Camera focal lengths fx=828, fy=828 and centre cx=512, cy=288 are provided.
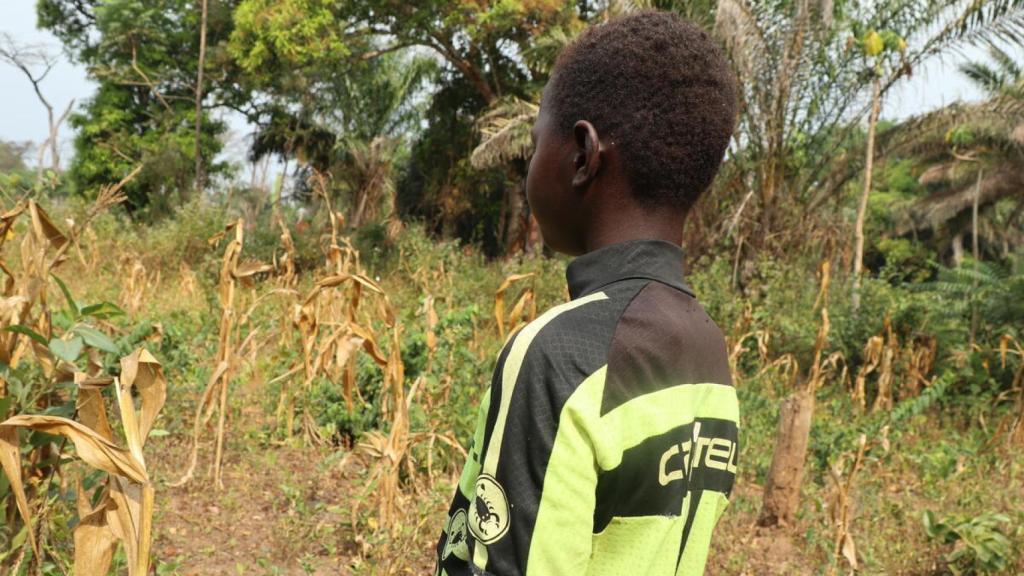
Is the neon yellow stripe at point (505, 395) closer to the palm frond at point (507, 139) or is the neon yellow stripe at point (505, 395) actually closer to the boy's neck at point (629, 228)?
the boy's neck at point (629, 228)

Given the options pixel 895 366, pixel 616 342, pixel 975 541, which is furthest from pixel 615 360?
pixel 895 366

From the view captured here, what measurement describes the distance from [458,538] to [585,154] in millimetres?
469

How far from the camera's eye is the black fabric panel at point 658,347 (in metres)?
0.87

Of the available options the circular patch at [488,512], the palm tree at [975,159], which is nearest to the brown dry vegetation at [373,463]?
the circular patch at [488,512]

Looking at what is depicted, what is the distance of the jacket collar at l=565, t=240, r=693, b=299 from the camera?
38.0 inches

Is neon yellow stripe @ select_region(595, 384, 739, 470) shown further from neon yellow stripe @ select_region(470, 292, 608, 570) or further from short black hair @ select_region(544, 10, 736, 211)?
short black hair @ select_region(544, 10, 736, 211)

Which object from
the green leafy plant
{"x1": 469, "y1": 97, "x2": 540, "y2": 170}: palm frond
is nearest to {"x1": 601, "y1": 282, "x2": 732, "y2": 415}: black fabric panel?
the green leafy plant

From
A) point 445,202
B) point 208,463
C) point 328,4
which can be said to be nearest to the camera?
point 208,463

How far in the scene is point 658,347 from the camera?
36.1 inches

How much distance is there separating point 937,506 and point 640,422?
4.21m

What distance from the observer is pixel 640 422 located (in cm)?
88

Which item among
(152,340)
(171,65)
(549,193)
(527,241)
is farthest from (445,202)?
(549,193)

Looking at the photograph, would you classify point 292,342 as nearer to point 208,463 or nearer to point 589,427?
point 208,463

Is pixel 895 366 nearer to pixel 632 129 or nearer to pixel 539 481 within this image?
pixel 632 129
